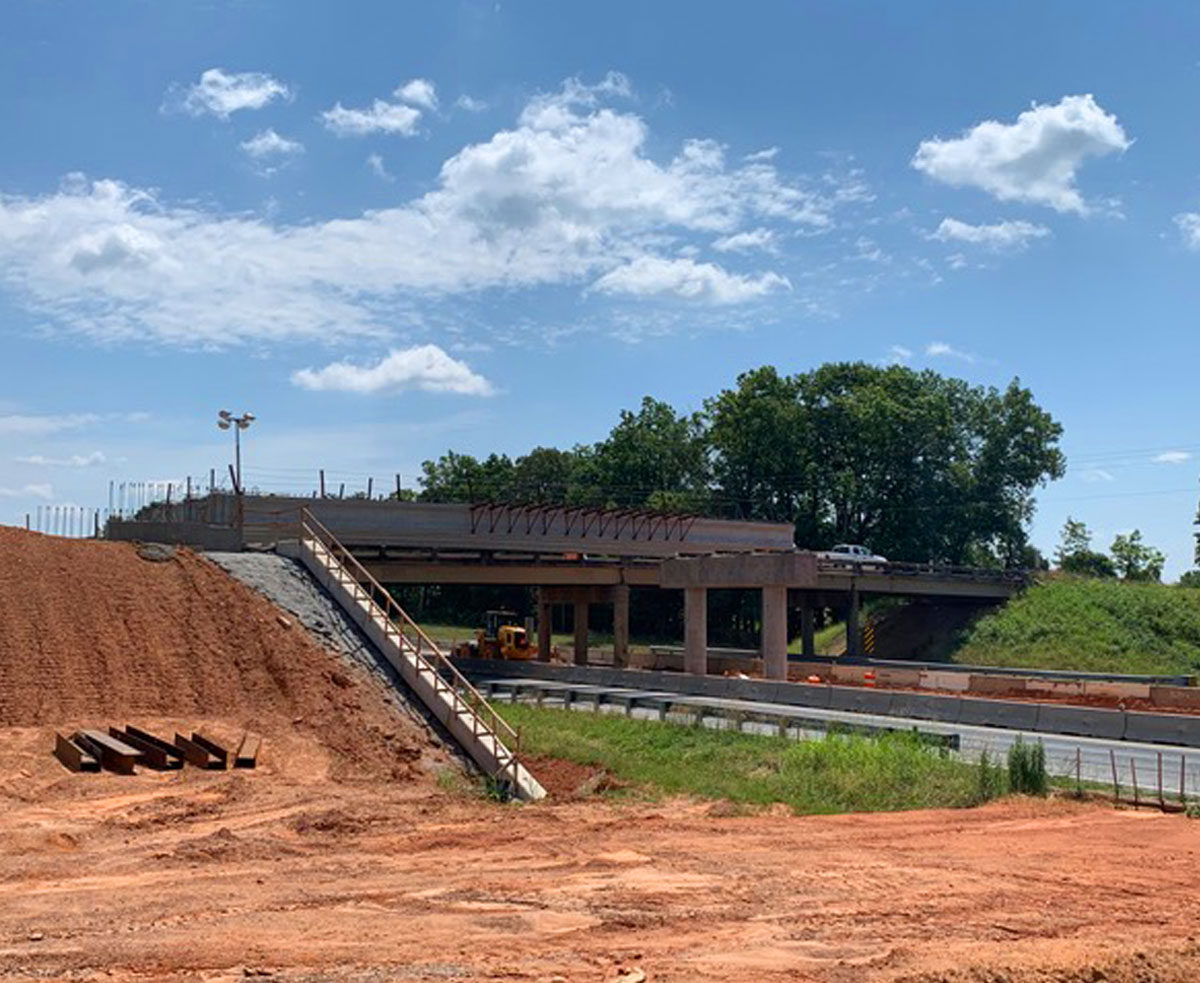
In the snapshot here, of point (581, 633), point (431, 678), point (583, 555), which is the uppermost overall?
point (583, 555)

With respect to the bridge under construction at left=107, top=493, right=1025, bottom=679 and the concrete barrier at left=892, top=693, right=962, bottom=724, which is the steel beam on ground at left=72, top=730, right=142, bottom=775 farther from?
the concrete barrier at left=892, top=693, right=962, bottom=724

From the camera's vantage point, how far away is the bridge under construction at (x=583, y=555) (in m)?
44.6

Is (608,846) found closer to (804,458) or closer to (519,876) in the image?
(519,876)

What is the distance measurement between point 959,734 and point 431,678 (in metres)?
12.4

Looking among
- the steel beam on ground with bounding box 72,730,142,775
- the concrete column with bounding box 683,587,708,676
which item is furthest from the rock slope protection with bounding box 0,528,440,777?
the concrete column with bounding box 683,587,708,676

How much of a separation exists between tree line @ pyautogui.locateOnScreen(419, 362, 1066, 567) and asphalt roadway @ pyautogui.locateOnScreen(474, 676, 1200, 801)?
54.6 metres

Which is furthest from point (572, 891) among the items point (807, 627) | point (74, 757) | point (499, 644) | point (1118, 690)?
point (807, 627)

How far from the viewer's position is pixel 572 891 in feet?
45.4

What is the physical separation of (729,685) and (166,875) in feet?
89.0

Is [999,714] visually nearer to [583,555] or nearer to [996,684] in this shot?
[996,684]

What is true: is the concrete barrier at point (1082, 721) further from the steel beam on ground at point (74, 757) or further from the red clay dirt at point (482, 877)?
the steel beam on ground at point (74, 757)

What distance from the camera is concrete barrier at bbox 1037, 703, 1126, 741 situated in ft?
92.2

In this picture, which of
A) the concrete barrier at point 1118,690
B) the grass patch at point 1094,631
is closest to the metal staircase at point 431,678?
the concrete barrier at point 1118,690

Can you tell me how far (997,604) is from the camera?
75188 mm
